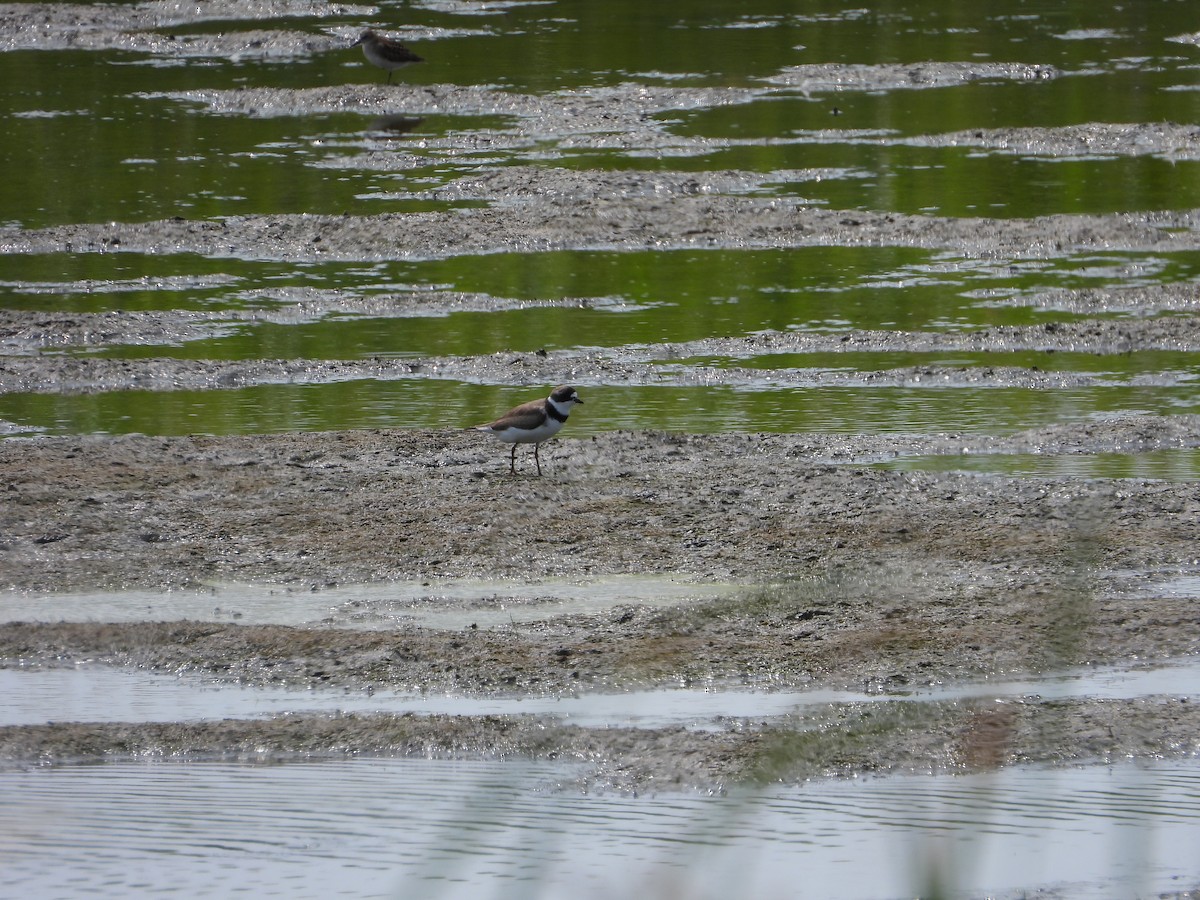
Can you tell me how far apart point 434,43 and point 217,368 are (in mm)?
15555

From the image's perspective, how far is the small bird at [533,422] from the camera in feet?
29.9

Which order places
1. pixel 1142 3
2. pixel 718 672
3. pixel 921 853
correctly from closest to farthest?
pixel 921 853, pixel 718 672, pixel 1142 3

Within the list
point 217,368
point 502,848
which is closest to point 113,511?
point 217,368

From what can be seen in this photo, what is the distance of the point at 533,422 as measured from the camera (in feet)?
29.9

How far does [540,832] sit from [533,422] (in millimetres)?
4309

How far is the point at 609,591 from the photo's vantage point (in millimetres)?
7652

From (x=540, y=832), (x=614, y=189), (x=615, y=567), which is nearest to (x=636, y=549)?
(x=615, y=567)

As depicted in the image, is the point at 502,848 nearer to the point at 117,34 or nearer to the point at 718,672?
the point at 718,672

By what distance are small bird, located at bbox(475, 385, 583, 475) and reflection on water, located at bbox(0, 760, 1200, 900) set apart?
10.8 ft

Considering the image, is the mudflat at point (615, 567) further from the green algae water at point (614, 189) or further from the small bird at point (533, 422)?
the green algae water at point (614, 189)

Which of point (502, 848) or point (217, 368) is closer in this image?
point (502, 848)

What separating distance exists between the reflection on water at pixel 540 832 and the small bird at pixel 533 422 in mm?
3278

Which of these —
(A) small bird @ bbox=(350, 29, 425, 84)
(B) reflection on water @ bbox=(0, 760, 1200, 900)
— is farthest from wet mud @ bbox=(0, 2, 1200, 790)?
(A) small bird @ bbox=(350, 29, 425, 84)

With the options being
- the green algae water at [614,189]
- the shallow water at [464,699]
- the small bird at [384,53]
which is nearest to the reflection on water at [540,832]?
the shallow water at [464,699]
